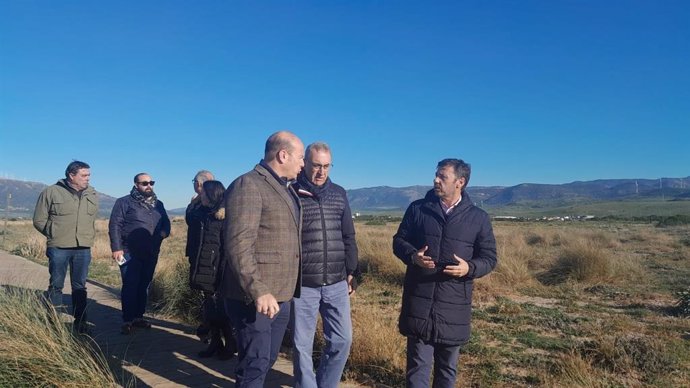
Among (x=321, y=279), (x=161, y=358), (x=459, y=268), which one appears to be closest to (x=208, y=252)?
(x=161, y=358)

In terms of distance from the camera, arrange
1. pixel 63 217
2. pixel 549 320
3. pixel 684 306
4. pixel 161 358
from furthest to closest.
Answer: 1. pixel 684 306
2. pixel 549 320
3. pixel 63 217
4. pixel 161 358

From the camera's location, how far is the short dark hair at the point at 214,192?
4.39 meters

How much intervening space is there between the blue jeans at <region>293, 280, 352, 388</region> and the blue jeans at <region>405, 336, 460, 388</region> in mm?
444

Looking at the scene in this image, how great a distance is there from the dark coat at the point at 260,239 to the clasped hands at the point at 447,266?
0.78 meters

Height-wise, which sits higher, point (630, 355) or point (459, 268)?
point (459, 268)

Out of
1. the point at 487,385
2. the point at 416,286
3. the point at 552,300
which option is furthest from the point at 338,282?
the point at 552,300

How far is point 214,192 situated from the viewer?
4.42 m

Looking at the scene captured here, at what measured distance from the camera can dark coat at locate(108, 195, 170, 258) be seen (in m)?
5.29

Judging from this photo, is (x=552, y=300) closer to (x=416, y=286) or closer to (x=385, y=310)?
(x=385, y=310)

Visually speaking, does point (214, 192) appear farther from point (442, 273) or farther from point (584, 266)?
point (584, 266)

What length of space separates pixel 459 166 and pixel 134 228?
3.74 m

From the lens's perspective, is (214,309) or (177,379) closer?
(177,379)

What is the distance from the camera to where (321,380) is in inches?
129

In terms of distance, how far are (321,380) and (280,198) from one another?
4.44 feet
